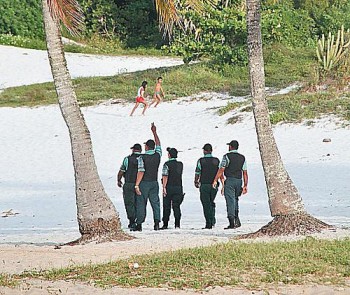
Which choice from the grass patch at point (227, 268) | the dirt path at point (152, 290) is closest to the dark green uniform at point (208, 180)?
the grass patch at point (227, 268)

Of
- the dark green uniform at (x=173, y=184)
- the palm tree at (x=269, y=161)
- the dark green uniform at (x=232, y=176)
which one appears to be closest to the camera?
the palm tree at (x=269, y=161)

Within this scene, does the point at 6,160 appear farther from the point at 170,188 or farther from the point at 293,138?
the point at 170,188

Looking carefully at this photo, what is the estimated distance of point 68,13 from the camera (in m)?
11.7

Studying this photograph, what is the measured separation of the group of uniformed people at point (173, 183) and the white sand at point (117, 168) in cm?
33

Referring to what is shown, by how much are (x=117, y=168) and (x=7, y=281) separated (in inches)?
477

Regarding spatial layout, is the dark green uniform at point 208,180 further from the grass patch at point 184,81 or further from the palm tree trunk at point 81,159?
the grass patch at point 184,81

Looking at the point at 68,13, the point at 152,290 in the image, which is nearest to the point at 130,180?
the point at 68,13

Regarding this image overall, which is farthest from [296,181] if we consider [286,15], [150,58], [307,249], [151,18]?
[151,18]

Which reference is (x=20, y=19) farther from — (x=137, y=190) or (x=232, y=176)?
(x=232, y=176)

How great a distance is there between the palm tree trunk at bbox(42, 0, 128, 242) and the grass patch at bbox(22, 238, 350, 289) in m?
2.21

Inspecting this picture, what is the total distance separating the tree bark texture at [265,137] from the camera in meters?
11.4

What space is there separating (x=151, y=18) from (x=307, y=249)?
43245 millimetres

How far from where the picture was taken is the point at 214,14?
3216 cm

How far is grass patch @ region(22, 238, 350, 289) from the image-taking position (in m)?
8.23
